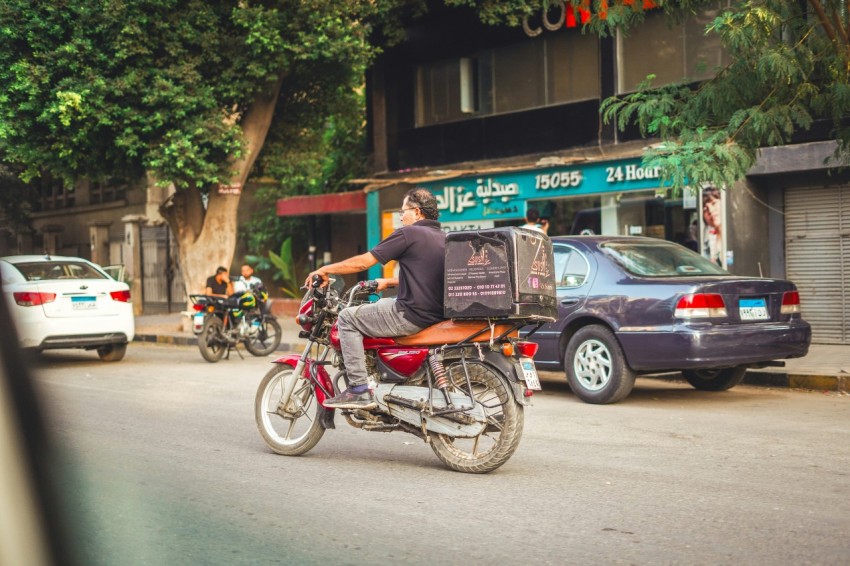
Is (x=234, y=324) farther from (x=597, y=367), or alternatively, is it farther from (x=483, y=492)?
(x=483, y=492)

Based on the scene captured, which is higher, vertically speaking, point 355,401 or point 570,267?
point 570,267

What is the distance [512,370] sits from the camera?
620 centimetres

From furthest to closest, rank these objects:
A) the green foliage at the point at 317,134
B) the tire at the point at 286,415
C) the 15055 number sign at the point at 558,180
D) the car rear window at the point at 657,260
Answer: the green foliage at the point at 317,134 < the 15055 number sign at the point at 558,180 < the car rear window at the point at 657,260 < the tire at the point at 286,415

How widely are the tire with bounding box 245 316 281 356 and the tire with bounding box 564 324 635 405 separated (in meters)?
6.66

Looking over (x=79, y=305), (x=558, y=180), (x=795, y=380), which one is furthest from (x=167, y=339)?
(x=795, y=380)

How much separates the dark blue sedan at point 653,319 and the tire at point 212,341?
6016mm

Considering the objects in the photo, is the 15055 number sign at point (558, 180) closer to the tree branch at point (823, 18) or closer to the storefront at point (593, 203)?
the storefront at point (593, 203)

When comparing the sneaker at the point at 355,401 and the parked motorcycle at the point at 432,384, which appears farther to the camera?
the sneaker at the point at 355,401

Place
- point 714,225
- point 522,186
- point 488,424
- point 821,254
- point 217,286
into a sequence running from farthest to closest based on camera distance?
point 522,186, point 714,225, point 217,286, point 821,254, point 488,424

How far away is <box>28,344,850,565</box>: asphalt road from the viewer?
4.53m

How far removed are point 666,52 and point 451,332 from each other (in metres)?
13.0

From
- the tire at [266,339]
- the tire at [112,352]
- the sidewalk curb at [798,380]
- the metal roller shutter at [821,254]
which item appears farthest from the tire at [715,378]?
the tire at [112,352]

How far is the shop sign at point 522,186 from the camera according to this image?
18.1m

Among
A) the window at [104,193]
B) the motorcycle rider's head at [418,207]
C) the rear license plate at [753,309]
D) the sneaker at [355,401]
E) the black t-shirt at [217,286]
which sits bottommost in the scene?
the sneaker at [355,401]
